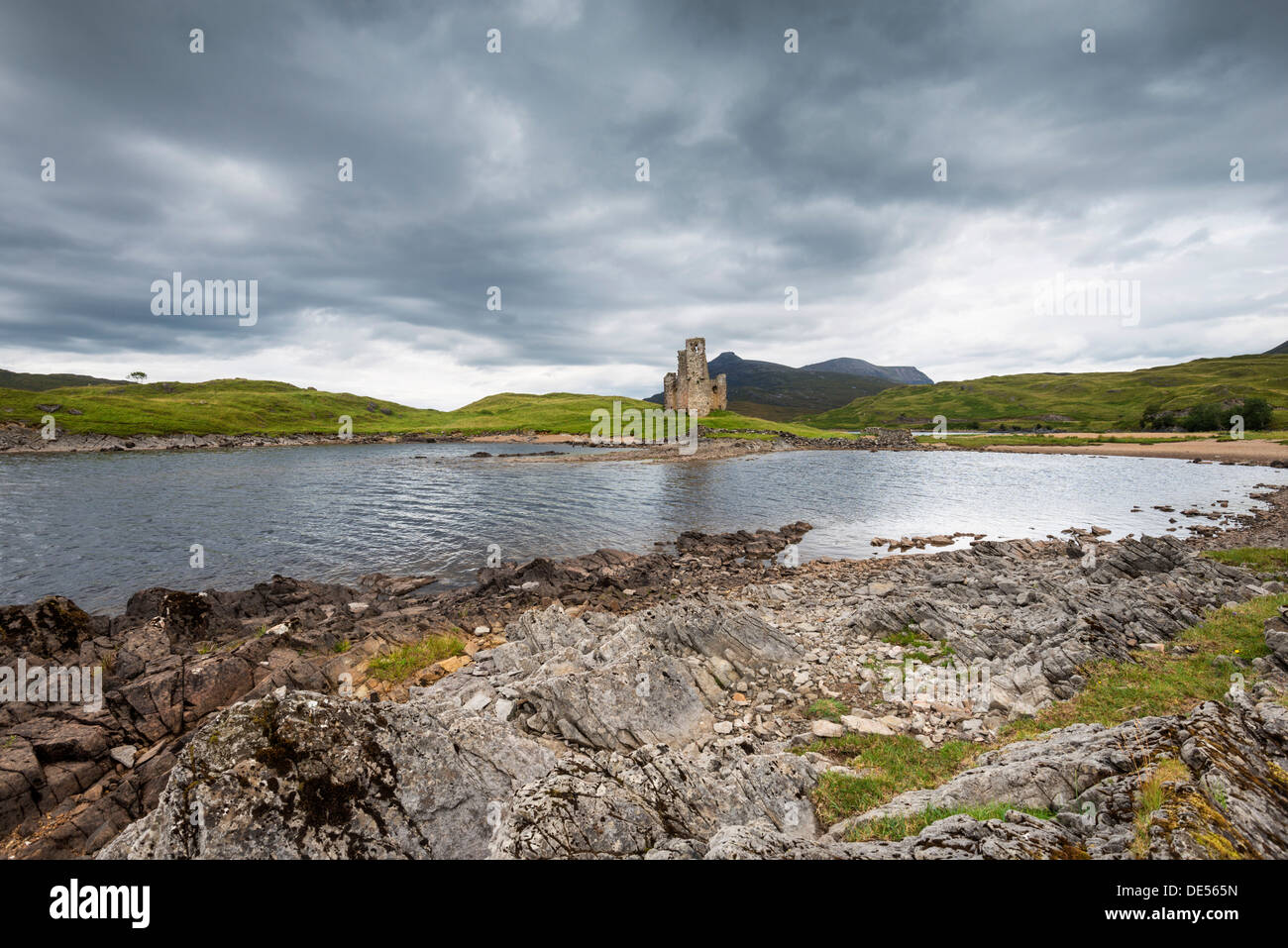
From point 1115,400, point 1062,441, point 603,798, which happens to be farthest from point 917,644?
point 1115,400

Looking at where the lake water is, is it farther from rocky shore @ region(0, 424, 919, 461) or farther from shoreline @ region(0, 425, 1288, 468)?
rocky shore @ region(0, 424, 919, 461)

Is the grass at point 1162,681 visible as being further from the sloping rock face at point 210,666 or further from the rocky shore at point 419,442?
the rocky shore at point 419,442

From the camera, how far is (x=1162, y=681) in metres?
9.95

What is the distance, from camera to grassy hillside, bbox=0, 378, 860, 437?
105250mm

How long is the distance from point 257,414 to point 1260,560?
180m

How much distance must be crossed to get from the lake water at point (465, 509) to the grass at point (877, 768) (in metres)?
20.5

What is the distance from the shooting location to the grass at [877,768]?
7.49 meters

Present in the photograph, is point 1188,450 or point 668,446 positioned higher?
point 668,446

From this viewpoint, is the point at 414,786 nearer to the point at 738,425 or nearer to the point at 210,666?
the point at 210,666

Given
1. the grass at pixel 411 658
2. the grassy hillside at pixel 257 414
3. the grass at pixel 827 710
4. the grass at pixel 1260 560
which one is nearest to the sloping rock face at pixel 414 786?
the grass at pixel 827 710

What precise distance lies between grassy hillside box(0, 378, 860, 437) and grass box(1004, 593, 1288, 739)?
381ft

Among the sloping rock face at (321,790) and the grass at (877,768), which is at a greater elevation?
the sloping rock face at (321,790)
